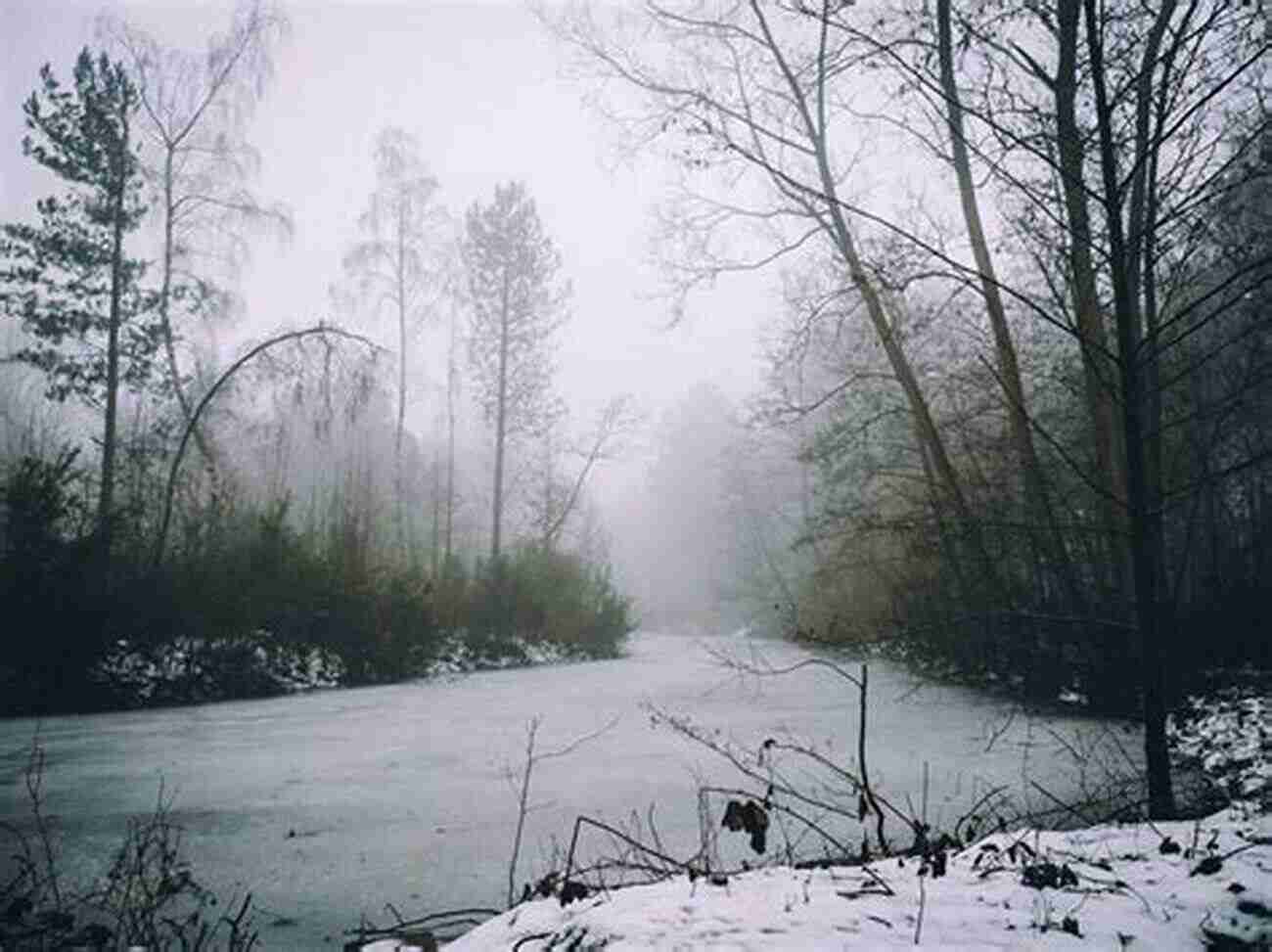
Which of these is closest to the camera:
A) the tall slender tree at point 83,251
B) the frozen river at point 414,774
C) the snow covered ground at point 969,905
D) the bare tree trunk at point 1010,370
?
the snow covered ground at point 969,905

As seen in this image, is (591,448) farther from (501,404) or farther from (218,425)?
(218,425)

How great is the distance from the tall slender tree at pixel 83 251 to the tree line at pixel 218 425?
4 centimetres

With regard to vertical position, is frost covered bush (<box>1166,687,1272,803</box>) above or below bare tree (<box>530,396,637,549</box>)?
below

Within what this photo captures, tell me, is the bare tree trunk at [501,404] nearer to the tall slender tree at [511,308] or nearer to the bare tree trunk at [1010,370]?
the tall slender tree at [511,308]

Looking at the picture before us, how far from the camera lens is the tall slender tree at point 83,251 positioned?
48.0 feet

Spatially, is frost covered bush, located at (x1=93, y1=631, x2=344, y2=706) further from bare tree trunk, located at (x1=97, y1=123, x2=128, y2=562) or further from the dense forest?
bare tree trunk, located at (x1=97, y1=123, x2=128, y2=562)

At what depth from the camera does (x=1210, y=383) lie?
1006 centimetres

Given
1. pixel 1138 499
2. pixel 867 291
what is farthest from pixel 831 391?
pixel 1138 499

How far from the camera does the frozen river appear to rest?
3.63 m

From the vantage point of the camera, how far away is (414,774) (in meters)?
5.71

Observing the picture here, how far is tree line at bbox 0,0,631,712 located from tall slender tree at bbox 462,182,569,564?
0.06m

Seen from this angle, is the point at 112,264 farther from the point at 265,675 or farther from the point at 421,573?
the point at 265,675

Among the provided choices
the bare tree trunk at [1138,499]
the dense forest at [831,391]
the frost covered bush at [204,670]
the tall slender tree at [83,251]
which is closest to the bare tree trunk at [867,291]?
the dense forest at [831,391]

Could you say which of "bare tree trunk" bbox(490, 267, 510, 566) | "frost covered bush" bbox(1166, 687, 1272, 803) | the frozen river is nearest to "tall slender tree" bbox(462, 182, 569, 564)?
"bare tree trunk" bbox(490, 267, 510, 566)
